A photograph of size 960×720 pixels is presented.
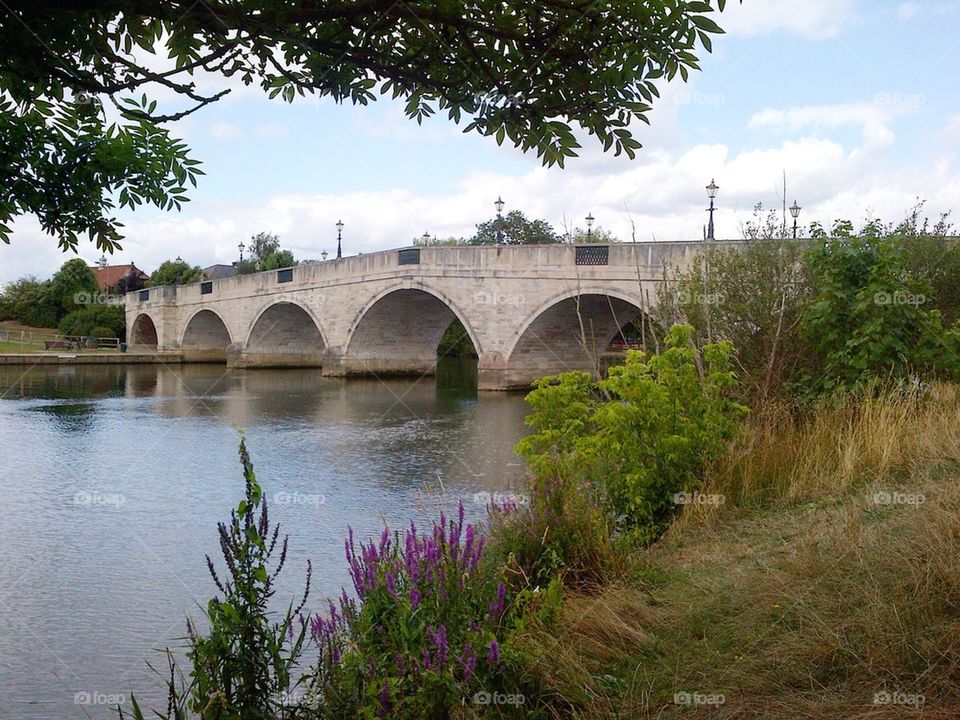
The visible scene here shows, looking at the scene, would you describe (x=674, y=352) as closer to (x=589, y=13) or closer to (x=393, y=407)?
(x=589, y=13)

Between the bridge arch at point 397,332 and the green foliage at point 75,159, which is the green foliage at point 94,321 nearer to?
the bridge arch at point 397,332

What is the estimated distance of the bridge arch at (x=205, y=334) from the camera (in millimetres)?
47312

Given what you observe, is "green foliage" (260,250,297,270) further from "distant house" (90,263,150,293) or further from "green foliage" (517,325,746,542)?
Result: "green foliage" (517,325,746,542)

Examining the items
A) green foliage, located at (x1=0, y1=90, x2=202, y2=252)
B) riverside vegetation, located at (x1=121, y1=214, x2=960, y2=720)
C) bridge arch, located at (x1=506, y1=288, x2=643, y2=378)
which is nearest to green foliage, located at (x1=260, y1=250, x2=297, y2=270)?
bridge arch, located at (x1=506, y1=288, x2=643, y2=378)

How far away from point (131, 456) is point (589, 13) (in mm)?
11620

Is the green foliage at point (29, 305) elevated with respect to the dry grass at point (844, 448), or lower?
elevated

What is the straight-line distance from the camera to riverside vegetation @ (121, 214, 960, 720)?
296 centimetres

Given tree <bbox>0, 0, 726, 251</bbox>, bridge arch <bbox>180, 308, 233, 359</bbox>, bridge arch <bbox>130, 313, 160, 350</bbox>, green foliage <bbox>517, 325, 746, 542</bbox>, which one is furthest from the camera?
bridge arch <bbox>130, 313, 160, 350</bbox>

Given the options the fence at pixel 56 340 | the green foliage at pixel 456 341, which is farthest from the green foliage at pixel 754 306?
the fence at pixel 56 340

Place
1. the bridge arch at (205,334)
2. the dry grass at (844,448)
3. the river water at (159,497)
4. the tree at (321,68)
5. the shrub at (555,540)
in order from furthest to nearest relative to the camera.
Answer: the bridge arch at (205,334)
the dry grass at (844,448)
the river water at (159,497)
the shrub at (555,540)
the tree at (321,68)

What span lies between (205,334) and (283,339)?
9.47m

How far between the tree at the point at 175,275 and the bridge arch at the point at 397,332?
32.0m

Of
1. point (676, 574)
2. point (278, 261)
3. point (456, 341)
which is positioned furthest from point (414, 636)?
point (278, 261)

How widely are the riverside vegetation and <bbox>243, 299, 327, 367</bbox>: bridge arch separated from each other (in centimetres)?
3274
